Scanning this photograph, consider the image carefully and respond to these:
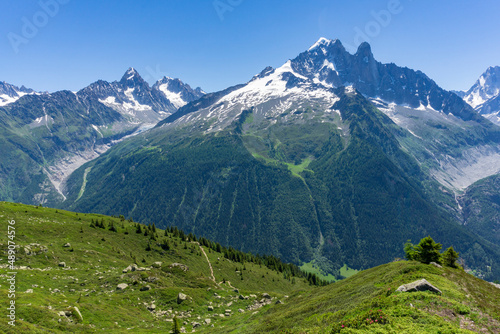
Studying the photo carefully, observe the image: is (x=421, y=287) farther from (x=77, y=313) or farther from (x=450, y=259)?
(x=77, y=313)

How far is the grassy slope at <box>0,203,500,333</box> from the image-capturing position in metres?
27.8

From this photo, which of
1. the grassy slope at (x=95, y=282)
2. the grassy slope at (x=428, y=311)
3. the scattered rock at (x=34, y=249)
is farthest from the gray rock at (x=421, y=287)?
the scattered rock at (x=34, y=249)

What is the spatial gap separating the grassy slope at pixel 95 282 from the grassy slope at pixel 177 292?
0.73 ft

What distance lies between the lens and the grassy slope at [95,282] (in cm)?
4369

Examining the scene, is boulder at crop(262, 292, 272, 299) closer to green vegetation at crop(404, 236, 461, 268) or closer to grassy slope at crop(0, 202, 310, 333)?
grassy slope at crop(0, 202, 310, 333)

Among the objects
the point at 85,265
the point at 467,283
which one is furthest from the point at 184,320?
the point at 467,283

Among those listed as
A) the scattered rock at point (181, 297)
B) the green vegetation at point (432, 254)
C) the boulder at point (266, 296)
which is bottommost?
the boulder at point (266, 296)

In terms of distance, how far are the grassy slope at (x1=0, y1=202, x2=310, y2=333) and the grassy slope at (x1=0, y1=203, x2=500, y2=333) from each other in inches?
8.7

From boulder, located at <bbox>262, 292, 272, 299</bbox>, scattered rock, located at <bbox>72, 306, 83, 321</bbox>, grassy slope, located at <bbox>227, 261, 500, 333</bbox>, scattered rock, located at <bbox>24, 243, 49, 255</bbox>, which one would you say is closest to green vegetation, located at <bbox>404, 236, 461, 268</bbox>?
grassy slope, located at <bbox>227, 261, 500, 333</bbox>

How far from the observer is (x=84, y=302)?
51.8m

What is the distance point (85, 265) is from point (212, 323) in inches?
1709

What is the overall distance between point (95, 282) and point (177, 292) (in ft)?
68.1

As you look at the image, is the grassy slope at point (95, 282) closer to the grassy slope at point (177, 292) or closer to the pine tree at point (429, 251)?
the grassy slope at point (177, 292)

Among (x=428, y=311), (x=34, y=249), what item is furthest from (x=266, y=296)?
(x=34, y=249)
